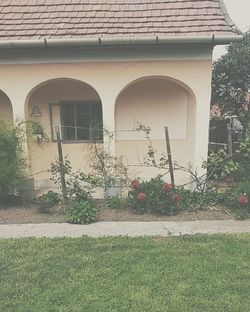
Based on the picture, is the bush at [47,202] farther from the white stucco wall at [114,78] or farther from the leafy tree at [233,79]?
the leafy tree at [233,79]

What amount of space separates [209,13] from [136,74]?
1900 mm

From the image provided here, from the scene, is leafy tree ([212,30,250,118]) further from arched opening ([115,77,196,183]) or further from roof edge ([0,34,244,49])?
roof edge ([0,34,244,49])

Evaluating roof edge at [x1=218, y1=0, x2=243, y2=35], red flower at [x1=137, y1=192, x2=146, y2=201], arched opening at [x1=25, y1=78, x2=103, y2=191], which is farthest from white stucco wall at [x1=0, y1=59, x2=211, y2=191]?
red flower at [x1=137, y1=192, x2=146, y2=201]

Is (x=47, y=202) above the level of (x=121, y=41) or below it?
below

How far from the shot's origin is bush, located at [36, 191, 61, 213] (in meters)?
6.68

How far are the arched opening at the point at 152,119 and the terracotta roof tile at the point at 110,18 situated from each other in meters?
1.52

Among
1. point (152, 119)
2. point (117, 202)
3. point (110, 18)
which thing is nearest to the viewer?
point (117, 202)

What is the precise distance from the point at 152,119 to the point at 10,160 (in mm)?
3465

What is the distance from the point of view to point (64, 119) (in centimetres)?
911

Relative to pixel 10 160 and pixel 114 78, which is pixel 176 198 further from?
pixel 10 160

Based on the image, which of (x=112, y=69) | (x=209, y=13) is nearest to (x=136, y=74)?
(x=112, y=69)

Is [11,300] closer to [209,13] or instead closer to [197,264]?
[197,264]

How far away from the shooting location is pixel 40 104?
892cm

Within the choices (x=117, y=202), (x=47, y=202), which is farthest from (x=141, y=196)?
(x=47, y=202)
